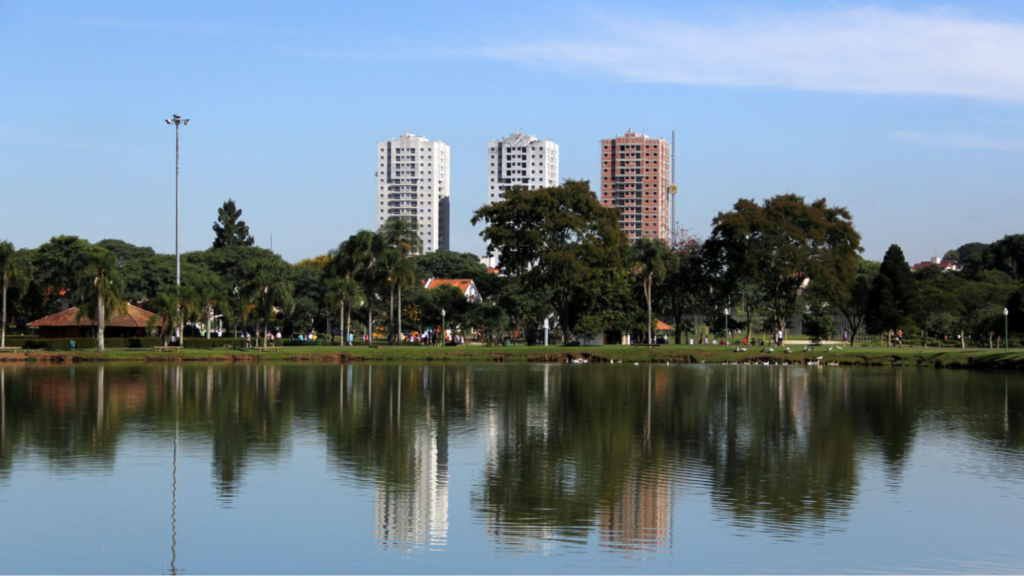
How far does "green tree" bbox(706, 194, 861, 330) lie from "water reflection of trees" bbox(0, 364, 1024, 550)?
1013 inches

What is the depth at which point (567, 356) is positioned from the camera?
6084 centimetres

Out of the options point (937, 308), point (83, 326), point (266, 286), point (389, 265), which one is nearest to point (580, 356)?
point (389, 265)

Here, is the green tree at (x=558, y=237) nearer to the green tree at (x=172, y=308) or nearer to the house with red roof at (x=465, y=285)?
the green tree at (x=172, y=308)

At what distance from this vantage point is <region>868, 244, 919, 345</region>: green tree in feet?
244

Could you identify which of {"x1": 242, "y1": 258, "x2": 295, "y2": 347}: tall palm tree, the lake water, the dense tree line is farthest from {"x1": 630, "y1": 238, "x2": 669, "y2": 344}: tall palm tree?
the lake water

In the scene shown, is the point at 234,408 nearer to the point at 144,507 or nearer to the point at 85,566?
the point at 144,507

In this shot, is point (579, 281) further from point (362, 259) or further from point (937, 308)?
point (937, 308)

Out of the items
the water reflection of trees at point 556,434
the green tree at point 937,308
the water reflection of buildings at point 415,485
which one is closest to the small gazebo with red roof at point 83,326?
the water reflection of trees at point 556,434

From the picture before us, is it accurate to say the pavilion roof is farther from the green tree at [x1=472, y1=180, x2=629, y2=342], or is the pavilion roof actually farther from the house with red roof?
the house with red roof

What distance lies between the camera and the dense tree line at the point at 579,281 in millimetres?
63844

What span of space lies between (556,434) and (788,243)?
49.3 m

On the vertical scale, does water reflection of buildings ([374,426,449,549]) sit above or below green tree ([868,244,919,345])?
below

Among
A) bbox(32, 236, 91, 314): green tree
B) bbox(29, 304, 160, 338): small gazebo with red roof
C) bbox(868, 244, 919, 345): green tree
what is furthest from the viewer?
bbox(32, 236, 91, 314): green tree

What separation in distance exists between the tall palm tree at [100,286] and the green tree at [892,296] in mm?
57668
